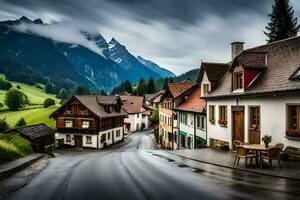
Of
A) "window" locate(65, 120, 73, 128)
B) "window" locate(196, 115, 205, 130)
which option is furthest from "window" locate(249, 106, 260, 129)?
"window" locate(65, 120, 73, 128)

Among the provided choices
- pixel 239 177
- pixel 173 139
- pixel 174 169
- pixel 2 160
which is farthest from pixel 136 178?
pixel 173 139

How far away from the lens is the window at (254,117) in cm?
2192

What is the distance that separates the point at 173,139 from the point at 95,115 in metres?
16.3

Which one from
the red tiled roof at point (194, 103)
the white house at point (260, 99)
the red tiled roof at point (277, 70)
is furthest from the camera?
the red tiled roof at point (194, 103)

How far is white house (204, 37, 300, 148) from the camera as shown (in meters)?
18.6

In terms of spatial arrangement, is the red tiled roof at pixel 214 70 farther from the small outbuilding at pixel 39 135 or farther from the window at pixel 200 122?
the small outbuilding at pixel 39 135

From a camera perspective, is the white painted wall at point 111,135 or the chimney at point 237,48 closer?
the chimney at point 237,48

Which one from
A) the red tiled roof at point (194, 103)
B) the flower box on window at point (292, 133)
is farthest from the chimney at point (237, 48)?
the flower box on window at point (292, 133)

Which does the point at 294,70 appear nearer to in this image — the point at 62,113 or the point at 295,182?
the point at 295,182

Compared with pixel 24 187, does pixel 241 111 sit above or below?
above

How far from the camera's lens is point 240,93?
23.5 metres

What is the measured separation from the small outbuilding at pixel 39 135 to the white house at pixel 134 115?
34.5 meters

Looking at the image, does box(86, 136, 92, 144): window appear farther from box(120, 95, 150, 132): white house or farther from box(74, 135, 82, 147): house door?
box(120, 95, 150, 132): white house

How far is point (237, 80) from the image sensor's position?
25.0 m
